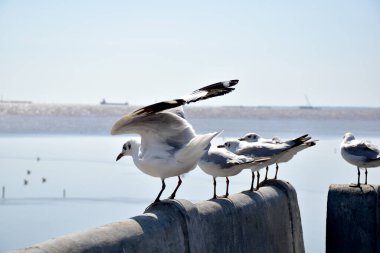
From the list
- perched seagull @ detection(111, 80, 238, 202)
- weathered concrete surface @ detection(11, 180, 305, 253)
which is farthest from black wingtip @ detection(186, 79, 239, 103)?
weathered concrete surface @ detection(11, 180, 305, 253)

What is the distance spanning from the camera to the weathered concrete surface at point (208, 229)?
432cm

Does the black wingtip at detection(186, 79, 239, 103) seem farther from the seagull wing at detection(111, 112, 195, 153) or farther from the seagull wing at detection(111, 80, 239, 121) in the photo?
the seagull wing at detection(111, 112, 195, 153)

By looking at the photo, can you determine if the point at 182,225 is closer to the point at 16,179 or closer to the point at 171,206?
the point at 171,206

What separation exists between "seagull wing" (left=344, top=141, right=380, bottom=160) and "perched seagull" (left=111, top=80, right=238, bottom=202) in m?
4.27

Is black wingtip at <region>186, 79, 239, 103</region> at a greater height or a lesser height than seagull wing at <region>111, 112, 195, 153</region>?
greater

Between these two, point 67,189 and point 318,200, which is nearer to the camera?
point 318,200

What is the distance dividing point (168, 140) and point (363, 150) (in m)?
4.63

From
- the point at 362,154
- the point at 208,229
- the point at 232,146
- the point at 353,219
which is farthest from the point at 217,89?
the point at 362,154

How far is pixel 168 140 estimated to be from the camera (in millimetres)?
5867

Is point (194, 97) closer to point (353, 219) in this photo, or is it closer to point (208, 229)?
point (208, 229)

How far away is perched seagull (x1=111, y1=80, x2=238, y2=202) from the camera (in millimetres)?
5570

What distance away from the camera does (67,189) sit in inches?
880

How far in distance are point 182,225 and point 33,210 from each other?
1412 cm

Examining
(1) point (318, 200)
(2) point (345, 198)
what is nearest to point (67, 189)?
(1) point (318, 200)
